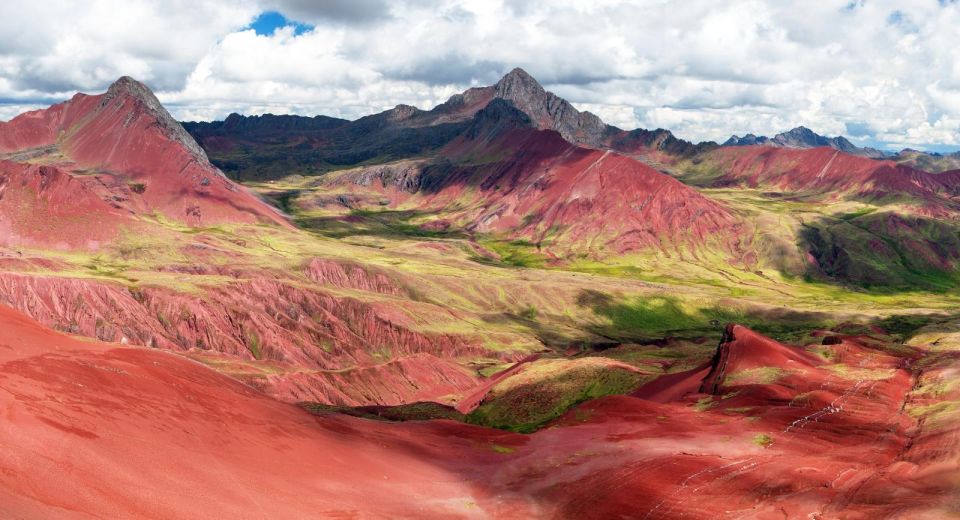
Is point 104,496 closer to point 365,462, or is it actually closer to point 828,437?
point 365,462

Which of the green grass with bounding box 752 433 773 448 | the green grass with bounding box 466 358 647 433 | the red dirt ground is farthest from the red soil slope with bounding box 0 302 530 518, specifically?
the green grass with bounding box 466 358 647 433

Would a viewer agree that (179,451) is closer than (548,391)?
Yes

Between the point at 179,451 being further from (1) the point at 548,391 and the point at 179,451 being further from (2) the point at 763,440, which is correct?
(1) the point at 548,391

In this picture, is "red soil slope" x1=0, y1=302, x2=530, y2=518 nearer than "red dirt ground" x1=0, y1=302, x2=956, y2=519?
Yes

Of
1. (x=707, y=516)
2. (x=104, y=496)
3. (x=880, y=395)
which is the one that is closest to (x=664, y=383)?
(x=880, y=395)

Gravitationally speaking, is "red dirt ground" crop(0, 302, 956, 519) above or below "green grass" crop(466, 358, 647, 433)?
above

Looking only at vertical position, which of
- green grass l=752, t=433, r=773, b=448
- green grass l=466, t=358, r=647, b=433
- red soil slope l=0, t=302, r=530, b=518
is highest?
red soil slope l=0, t=302, r=530, b=518

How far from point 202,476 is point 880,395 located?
72166mm

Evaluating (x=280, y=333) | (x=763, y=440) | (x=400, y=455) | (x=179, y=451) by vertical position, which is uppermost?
(x=179, y=451)

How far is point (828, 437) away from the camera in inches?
2704

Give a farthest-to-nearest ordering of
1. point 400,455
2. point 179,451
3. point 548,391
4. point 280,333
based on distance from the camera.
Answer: point 280,333 < point 548,391 < point 400,455 < point 179,451

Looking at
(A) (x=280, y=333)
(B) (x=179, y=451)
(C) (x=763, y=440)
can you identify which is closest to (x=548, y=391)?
(C) (x=763, y=440)

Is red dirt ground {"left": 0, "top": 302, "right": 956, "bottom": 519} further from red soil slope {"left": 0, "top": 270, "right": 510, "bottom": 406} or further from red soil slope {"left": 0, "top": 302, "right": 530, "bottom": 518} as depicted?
red soil slope {"left": 0, "top": 270, "right": 510, "bottom": 406}

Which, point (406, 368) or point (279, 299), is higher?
point (279, 299)
